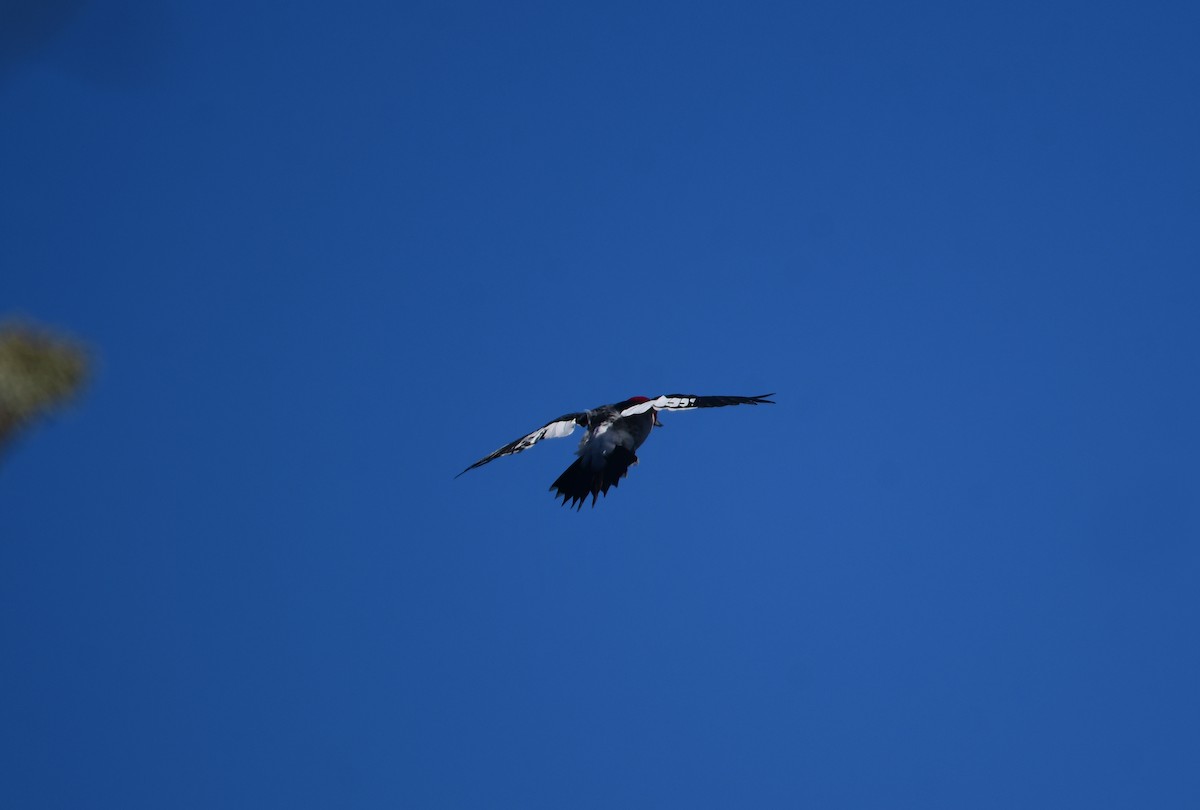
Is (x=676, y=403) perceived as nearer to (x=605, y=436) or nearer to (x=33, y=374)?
(x=605, y=436)

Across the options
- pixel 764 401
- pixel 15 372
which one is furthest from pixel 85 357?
pixel 764 401

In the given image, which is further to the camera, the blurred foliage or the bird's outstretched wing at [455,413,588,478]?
the bird's outstretched wing at [455,413,588,478]

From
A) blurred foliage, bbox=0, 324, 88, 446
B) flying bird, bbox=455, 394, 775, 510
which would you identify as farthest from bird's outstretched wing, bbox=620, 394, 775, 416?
blurred foliage, bbox=0, 324, 88, 446

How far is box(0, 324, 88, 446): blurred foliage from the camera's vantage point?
5223mm

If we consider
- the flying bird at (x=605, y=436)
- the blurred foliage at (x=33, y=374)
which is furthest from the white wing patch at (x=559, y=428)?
the blurred foliage at (x=33, y=374)

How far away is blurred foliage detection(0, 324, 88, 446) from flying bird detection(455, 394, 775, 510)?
27.5 meters

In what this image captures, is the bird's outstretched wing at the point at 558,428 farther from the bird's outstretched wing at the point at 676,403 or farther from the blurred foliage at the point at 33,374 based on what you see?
the blurred foliage at the point at 33,374

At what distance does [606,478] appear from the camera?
34.2 meters

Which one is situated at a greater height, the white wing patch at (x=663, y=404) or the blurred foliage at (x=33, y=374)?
the white wing patch at (x=663, y=404)

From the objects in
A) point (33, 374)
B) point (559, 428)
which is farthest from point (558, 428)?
point (33, 374)

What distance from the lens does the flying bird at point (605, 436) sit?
34.1 m

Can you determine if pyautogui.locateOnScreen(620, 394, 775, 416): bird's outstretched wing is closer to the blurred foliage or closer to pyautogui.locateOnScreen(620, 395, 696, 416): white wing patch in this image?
Answer: pyautogui.locateOnScreen(620, 395, 696, 416): white wing patch

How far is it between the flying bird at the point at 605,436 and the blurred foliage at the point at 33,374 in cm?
2754

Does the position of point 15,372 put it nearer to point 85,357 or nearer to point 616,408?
point 85,357
